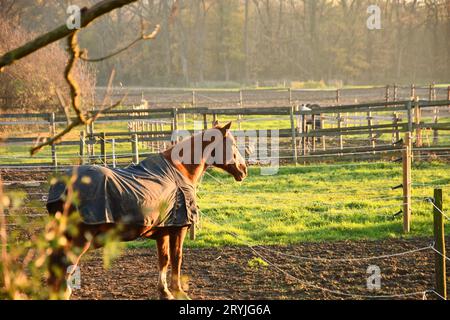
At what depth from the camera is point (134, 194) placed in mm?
5691

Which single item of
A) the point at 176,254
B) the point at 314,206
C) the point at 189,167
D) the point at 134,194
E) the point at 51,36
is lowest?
the point at 314,206

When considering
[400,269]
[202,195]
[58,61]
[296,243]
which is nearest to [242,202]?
[202,195]

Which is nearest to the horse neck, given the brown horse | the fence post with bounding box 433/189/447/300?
the brown horse

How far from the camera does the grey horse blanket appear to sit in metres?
5.47

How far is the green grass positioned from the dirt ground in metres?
0.52

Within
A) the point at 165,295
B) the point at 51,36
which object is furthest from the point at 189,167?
the point at 51,36

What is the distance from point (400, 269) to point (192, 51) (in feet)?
166

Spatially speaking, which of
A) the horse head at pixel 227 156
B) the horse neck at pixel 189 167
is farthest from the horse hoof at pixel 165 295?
the horse head at pixel 227 156

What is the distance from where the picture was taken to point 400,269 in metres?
7.12

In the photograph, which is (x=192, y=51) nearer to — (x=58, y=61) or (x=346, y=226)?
(x=58, y=61)

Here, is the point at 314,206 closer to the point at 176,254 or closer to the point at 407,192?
the point at 407,192

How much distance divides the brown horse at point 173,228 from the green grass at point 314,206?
68.2 inches

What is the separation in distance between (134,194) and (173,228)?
675mm

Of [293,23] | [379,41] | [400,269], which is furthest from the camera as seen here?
[293,23]
